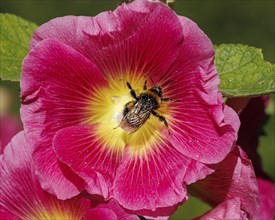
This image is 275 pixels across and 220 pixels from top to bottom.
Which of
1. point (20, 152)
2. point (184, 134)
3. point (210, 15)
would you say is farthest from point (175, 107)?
point (210, 15)

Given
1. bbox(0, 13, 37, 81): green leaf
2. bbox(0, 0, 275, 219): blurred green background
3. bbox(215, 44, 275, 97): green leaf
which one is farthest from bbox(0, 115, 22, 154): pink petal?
bbox(0, 0, 275, 219): blurred green background

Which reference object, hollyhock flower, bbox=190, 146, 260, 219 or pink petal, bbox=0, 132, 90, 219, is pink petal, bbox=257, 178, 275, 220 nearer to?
hollyhock flower, bbox=190, 146, 260, 219

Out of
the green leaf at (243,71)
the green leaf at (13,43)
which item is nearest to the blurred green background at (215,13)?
the green leaf at (13,43)

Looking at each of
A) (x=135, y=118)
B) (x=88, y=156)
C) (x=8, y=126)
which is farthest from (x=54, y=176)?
(x=8, y=126)

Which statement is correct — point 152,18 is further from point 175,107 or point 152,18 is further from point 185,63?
point 175,107

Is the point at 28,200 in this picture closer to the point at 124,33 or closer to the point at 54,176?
the point at 54,176
